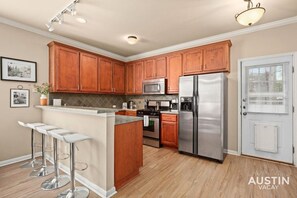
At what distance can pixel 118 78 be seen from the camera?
16.0 feet

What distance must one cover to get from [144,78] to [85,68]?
5.74ft

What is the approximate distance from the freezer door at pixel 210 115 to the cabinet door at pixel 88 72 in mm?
2808

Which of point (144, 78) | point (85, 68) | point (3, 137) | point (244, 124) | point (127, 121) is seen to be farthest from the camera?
point (144, 78)

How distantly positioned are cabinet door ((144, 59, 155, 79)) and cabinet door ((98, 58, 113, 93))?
1.11 metres

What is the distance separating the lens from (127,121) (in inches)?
89.0

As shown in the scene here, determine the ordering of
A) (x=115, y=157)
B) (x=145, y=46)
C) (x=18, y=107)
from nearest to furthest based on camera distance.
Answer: (x=115, y=157) < (x=18, y=107) < (x=145, y=46)

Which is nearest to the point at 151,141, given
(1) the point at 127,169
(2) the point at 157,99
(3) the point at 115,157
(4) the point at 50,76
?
(2) the point at 157,99

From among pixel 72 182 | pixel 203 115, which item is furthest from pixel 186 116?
pixel 72 182

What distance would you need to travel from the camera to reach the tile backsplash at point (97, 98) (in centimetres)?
381

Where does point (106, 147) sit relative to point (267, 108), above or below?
below

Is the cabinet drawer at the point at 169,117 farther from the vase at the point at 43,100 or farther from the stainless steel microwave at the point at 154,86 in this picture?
the vase at the point at 43,100

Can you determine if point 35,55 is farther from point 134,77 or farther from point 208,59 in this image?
point 208,59

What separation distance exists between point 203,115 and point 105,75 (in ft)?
9.89

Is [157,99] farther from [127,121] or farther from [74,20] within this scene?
[74,20]
